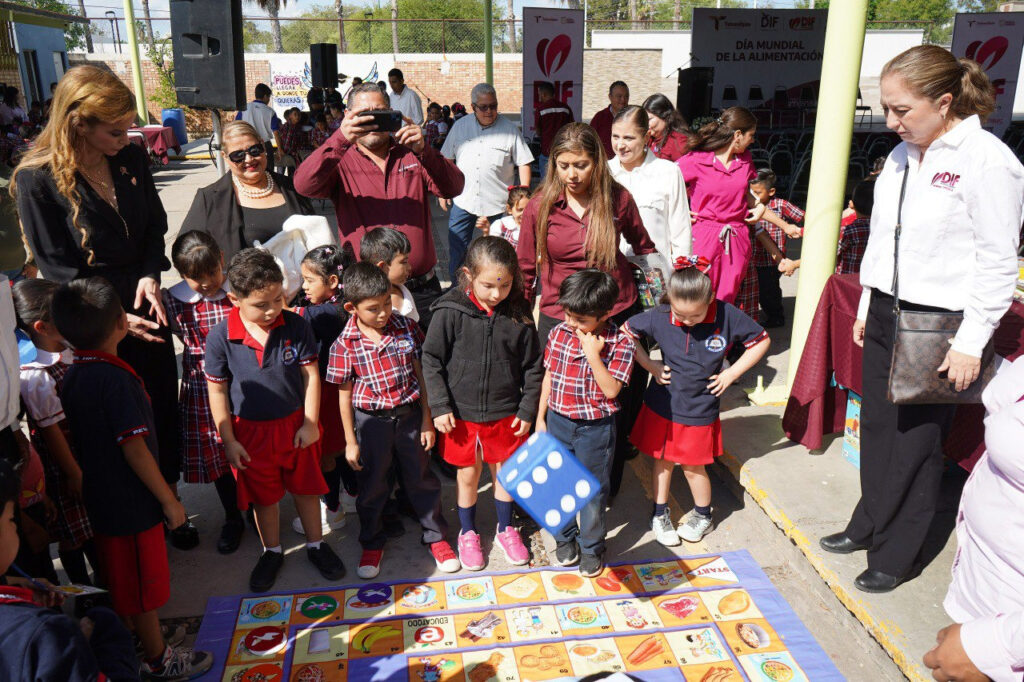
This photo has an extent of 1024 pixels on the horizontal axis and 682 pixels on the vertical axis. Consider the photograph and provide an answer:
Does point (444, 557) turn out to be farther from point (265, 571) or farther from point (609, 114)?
point (609, 114)

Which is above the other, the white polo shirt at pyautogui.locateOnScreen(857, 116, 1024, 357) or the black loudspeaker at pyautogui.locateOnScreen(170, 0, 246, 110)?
the black loudspeaker at pyautogui.locateOnScreen(170, 0, 246, 110)

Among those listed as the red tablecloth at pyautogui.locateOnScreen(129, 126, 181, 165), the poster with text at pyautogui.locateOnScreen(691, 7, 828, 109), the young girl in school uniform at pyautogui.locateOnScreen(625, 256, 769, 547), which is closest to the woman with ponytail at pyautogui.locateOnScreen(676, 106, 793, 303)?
the young girl in school uniform at pyautogui.locateOnScreen(625, 256, 769, 547)

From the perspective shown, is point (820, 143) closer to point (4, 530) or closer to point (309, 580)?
point (309, 580)

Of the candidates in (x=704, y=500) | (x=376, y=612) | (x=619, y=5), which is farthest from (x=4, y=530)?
(x=619, y=5)

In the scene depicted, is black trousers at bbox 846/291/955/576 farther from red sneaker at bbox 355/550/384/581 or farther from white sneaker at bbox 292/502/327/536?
white sneaker at bbox 292/502/327/536

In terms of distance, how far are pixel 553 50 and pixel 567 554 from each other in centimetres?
869

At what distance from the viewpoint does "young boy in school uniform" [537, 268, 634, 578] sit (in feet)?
9.87

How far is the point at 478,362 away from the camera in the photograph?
124 inches

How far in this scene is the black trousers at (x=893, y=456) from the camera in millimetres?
2787

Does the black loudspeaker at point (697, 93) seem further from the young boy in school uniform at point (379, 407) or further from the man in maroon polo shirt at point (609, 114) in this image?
the young boy in school uniform at point (379, 407)

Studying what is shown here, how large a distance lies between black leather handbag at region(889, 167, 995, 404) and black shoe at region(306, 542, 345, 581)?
7.49 feet

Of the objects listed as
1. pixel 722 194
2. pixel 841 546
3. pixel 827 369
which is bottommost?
pixel 841 546

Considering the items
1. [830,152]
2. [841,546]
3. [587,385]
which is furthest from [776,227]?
[587,385]

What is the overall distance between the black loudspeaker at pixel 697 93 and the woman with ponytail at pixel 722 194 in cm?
793
